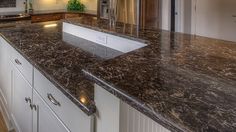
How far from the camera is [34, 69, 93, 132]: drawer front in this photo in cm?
110

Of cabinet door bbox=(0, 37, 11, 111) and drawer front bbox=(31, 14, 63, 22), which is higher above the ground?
drawer front bbox=(31, 14, 63, 22)

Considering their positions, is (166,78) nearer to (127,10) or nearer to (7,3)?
(127,10)

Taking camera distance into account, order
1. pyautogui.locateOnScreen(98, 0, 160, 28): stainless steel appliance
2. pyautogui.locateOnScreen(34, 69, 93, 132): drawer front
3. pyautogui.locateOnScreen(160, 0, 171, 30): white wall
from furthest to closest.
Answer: pyautogui.locateOnScreen(160, 0, 171, 30): white wall, pyautogui.locateOnScreen(98, 0, 160, 28): stainless steel appliance, pyautogui.locateOnScreen(34, 69, 93, 132): drawer front

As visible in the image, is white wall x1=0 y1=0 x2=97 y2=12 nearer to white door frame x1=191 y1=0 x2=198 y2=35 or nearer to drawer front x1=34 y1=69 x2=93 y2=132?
white door frame x1=191 y1=0 x2=198 y2=35

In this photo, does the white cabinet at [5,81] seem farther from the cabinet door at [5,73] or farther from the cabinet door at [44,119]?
the cabinet door at [44,119]

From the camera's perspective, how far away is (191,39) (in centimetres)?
162

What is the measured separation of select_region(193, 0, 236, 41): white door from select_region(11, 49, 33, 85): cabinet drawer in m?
3.48

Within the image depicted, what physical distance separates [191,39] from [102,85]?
941mm

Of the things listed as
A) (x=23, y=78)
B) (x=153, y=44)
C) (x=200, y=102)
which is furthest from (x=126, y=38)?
(x=200, y=102)

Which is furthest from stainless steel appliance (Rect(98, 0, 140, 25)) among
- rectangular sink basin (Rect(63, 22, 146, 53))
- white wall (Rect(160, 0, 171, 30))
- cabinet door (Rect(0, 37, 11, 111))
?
cabinet door (Rect(0, 37, 11, 111))

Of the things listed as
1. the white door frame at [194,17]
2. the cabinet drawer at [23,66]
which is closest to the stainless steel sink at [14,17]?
the cabinet drawer at [23,66]

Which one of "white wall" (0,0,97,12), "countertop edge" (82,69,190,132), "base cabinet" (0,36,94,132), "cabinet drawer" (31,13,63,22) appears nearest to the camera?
"countertop edge" (82,69,190,132)

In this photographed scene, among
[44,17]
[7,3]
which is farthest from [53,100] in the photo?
[7,3]

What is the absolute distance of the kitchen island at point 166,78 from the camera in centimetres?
65
